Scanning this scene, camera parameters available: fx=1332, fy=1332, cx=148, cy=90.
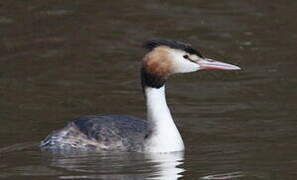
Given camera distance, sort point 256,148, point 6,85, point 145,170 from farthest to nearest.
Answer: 1. point 6,85
2. point 256,148
3. point 145,170

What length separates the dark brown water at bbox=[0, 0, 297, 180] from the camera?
13.2 meters

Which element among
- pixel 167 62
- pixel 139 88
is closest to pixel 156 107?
pixel 167 62

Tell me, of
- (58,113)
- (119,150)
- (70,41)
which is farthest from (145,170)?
(70,41)

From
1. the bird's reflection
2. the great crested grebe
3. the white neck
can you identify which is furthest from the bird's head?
the bird's reflection

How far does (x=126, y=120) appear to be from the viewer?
14.3 metres

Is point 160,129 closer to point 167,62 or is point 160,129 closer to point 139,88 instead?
point 167,62

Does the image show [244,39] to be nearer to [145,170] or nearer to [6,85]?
[6,85]

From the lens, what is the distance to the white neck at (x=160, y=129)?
544 inches

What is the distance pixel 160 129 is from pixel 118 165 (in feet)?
2.94

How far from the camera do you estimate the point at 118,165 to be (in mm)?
13133

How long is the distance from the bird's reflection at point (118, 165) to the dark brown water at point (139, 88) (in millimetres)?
12

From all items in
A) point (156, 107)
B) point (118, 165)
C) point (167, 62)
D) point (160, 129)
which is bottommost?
point (118, 165)

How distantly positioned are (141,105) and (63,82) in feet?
5.56

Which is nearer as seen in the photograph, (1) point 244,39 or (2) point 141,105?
(2) point 141,105
